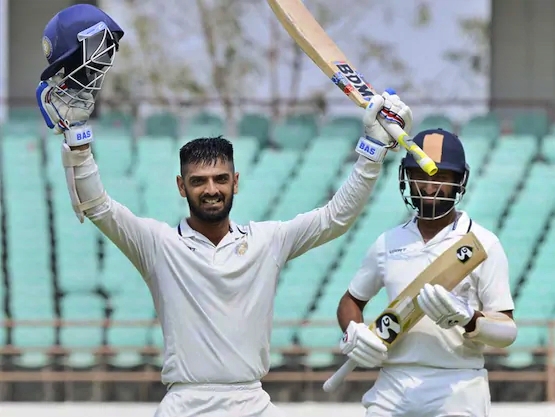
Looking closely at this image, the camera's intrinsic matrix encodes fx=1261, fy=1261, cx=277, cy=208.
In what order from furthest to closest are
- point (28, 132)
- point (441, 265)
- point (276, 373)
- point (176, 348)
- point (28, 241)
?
point (28, 132), point (28, 241), point (276, 373), point (441, 265), point (176, 348)

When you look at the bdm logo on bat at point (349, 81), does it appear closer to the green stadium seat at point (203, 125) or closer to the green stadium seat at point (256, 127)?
the green stadium seat at point (203, 125)

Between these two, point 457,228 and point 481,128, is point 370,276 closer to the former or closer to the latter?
point 457,228

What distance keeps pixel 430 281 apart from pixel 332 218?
373mm

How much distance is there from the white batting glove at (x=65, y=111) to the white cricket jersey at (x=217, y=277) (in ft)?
0.70

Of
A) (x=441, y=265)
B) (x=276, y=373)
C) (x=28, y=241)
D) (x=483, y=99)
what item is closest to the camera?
(x=441, y=265)

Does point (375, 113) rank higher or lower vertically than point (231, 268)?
higher

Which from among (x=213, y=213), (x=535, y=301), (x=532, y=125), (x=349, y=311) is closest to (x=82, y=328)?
(x=535, y=301)

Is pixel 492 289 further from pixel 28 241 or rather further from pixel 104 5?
pixel 104 5

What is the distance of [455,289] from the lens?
3.76m

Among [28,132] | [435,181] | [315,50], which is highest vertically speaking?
[28,132]

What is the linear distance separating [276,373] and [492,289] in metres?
4.30

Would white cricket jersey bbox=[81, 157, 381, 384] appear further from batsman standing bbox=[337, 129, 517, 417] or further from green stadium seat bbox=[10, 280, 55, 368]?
green stadium seat bbox=[10, 280, 55, 368]

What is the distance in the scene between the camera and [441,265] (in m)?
3.67

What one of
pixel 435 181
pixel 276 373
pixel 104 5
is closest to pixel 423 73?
pixel 104 5
